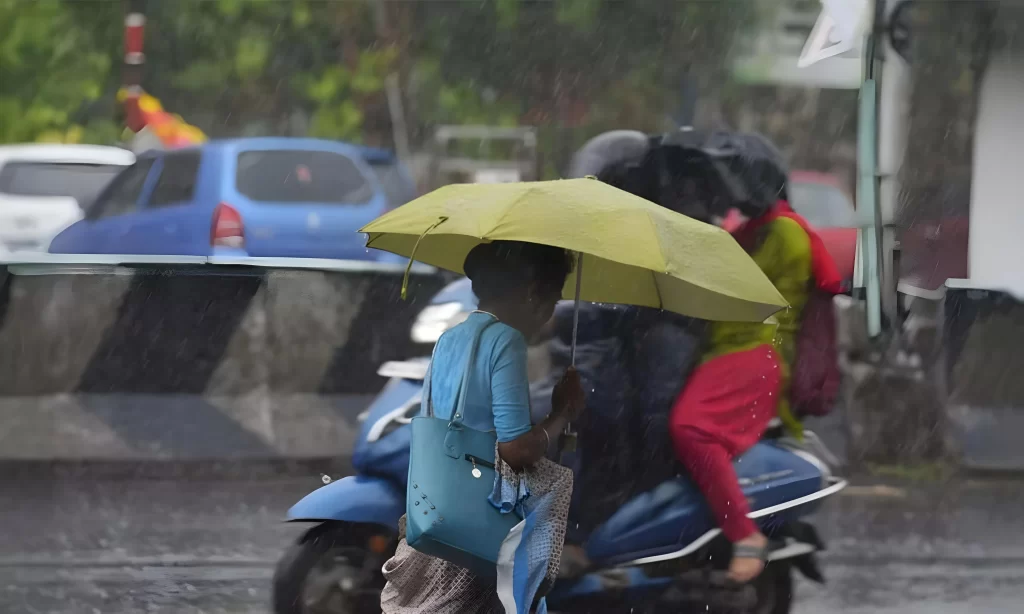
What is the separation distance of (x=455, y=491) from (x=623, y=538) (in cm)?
159

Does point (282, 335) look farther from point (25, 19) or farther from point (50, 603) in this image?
point (25, 19)

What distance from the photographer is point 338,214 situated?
8227mm

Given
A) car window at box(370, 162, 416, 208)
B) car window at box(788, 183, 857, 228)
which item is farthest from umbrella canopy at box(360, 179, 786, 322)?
car window at box(370, 162, 416, 208)

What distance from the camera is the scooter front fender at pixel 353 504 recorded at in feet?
13.9

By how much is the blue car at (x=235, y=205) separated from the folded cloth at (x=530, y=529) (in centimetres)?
479

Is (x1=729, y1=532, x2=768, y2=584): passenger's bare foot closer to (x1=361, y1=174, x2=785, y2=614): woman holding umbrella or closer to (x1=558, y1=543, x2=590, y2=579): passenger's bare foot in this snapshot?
(x1=558, y1=543, x2=590, y2=579): passenger's bare foot

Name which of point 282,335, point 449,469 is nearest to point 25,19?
point 282,335

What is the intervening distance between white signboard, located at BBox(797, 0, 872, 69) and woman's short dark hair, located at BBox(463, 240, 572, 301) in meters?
3.57

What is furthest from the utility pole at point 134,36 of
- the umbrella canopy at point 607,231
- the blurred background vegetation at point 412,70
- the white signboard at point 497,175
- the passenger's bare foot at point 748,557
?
the passenger's bare foot at point 748,557

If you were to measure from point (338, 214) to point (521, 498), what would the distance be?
5.40 m

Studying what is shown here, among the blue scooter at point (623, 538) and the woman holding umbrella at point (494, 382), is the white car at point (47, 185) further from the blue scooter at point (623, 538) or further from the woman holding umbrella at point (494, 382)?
the woman holding umbrella at point (494, 382)

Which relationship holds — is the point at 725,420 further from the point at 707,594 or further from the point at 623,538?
the point at 707,594

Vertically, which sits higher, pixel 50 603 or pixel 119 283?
pixel 119 283

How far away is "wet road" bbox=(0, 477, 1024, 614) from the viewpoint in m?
5.35
